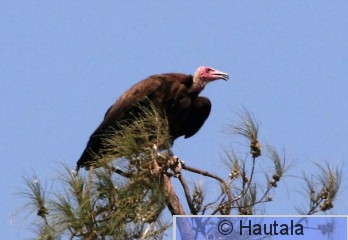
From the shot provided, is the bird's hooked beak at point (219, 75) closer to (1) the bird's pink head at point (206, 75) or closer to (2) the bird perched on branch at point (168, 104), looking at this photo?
(1) the bird's pink head at point (206, 75)

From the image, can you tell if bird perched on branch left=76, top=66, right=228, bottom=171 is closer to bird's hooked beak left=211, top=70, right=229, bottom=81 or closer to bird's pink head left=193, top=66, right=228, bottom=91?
bird's pink head left=193, top=66, right=228, bottom=91

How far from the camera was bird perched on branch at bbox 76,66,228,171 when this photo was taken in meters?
6.25

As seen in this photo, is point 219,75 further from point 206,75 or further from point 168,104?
point 168,104

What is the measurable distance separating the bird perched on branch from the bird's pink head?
0.06m

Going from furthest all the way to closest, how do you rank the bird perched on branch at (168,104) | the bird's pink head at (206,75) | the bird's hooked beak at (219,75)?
the bird's hooked beak at (219,75)
the bird's pink head at (206,75)
the bird perched on branch at (168,104)

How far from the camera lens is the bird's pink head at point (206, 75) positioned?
6.86 meters

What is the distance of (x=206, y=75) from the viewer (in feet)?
23.0

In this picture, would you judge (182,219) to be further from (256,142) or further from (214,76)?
(214,76)

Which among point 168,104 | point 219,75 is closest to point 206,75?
point 219,75

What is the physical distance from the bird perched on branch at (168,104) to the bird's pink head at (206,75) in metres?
0.06

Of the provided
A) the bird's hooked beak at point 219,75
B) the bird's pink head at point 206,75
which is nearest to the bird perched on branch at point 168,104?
the bird's pink head at point 206,75

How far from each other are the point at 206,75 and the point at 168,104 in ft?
2.16

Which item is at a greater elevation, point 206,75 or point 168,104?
point 206,75

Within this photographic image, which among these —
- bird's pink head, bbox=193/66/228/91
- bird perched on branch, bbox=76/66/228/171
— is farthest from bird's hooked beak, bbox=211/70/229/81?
bird perched on branch, bbox=76/66/228/171
